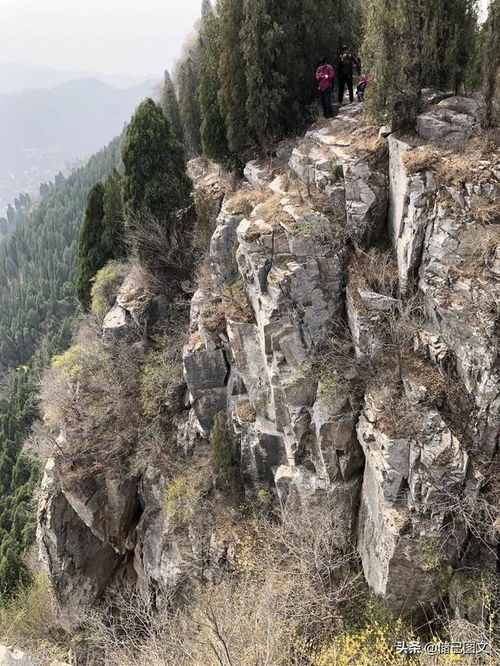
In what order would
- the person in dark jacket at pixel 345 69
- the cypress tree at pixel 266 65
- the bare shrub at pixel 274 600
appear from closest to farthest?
the bare shrub at pixel 274 600, the person in dark jacket at pixel 345 69, the cypress tree at pixel 266 65

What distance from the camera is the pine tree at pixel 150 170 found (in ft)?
68.6

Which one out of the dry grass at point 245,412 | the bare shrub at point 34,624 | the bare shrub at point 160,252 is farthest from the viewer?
the bare shrub at point 160,252

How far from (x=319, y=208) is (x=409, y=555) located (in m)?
10.2

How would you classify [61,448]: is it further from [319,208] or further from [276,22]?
[276,22]

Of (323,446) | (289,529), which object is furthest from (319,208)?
(289,529)

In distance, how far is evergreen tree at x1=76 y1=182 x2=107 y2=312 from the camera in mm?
26969

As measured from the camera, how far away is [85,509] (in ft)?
60.4

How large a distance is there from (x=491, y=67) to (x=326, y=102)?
6.68 m

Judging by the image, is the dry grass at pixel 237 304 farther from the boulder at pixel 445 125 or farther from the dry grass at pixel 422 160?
the boulder at pixel 445 125

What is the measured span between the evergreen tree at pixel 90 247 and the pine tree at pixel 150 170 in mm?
6481

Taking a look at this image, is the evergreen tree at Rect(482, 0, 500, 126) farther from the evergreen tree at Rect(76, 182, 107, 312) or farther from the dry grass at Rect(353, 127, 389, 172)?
the evergreen tree at Rect(76, 182, 107, 312)

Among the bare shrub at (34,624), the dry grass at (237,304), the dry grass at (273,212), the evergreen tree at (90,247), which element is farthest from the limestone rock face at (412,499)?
the evergreen tree at (90,247)

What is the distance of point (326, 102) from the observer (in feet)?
59.0

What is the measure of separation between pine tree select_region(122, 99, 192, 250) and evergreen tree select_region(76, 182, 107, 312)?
6.48 meters
